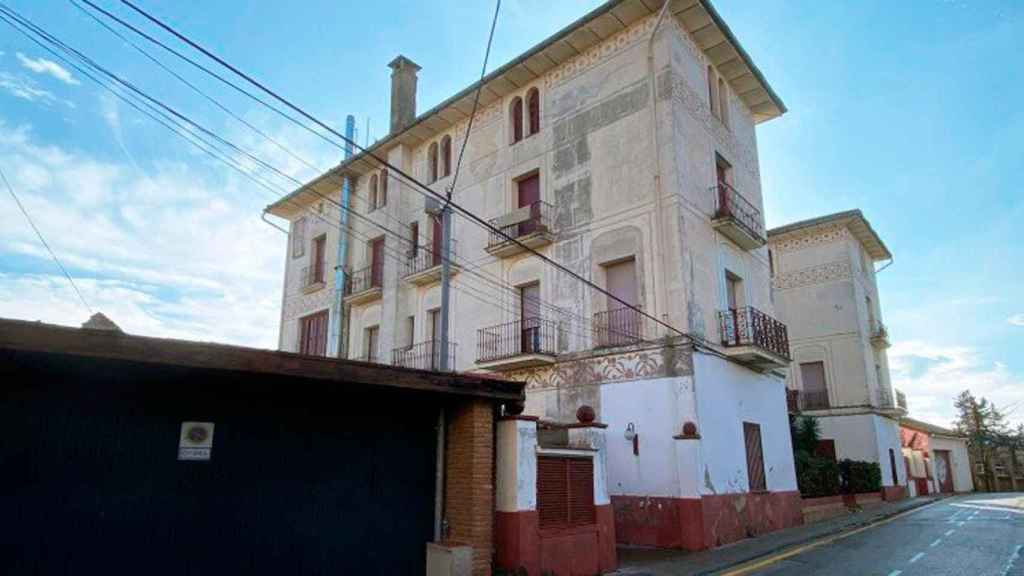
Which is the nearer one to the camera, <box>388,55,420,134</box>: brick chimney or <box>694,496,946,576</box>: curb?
<box>694,496,946,576</box>: curb

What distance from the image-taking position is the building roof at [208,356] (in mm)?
5477

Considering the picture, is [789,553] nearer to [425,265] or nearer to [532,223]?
[532,223]

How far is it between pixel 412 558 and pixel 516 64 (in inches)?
598

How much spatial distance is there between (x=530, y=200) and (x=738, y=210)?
6.07 meters

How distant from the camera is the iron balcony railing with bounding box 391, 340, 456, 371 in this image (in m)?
20.2

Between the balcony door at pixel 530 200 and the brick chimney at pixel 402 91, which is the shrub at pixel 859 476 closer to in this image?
the balcony door at pixel 530 200

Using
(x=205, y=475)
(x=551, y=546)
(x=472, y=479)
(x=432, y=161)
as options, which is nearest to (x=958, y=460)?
(x=432, y=161)

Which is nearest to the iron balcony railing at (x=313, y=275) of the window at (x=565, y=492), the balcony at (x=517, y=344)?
the balcony at (x=517, y=344)

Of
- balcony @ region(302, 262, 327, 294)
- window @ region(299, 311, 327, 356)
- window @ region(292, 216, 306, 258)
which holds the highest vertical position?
window @ region(292, 216, 306, 258)

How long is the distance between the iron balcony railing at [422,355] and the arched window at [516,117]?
6838 millimetres

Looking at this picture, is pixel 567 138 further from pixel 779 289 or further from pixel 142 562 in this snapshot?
pixel 779 289

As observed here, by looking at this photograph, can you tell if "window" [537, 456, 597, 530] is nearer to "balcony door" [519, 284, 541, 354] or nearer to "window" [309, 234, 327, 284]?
"balcony door" [519, 284, 541, 354]

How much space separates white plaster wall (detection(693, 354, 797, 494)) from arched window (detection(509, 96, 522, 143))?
9398 mm

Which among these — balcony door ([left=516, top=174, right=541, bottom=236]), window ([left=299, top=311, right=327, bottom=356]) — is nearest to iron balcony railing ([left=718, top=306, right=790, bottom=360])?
balcony door ([left=516, top=174, right=541, bottom=236])
